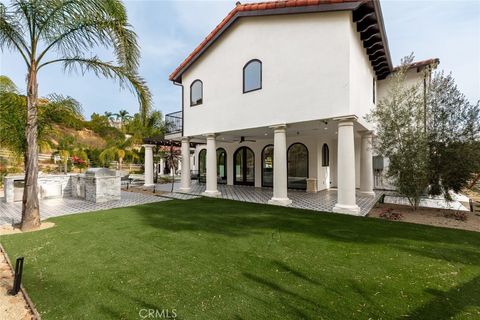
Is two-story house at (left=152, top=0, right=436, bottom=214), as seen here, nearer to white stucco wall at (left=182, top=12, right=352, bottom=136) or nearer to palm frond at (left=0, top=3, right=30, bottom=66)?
white stucco wall at (left=182, top=12, right=352, bottom=136)

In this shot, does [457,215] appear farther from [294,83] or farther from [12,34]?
[12,34]

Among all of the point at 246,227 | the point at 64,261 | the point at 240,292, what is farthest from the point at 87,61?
the point at 240,292

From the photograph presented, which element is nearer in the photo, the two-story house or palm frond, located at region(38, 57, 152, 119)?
palm frond, located at region(38, 57, 152, 119)

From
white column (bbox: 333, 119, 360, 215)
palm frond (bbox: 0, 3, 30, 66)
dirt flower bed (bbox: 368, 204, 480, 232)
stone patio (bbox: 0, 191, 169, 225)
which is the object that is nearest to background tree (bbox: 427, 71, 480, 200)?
dirt flower bed (bbox: 368, 204, 480, 232)

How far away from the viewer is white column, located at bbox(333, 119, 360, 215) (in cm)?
834

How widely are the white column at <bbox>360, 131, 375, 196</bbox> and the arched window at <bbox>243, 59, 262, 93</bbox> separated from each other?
5.96 m

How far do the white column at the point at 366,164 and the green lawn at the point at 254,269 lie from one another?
5.02m

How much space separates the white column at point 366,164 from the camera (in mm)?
11672

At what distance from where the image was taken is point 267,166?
16.7 metres

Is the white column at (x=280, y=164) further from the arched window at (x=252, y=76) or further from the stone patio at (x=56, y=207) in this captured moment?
the stone patio at (x=56, y=207)

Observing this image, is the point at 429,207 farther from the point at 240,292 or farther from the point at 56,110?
the point at 56,110

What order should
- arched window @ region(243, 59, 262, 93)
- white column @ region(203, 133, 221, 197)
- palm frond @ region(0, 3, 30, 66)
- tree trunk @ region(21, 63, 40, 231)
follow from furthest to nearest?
1. white column @ region(203, 133, 221, 197)
2. arched window @ region(243, 59, 262, 93)
3. tree trunk @ region(21, 63, 40, 231)
4. palm frond @ region(0, 3, 30, 66)

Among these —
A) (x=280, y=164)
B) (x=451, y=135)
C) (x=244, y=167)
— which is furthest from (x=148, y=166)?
(x=451, y=135)

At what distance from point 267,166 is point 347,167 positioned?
8.54 metres
